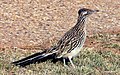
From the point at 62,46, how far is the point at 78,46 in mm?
279

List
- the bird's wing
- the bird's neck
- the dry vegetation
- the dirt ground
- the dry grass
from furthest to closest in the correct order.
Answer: the dirt ground, the bird's neck, the bird's wing, the dry vegetation, the dry grass

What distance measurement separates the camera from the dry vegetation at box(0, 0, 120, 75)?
29.5 feet

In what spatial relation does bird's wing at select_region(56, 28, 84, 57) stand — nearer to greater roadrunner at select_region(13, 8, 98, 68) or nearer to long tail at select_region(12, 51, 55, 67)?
greater roadrunner at select_region(13, 8, 98, 68)

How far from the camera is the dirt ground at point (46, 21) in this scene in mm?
10992

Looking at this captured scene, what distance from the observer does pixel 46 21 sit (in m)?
12.6

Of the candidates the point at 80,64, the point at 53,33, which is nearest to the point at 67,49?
the point at 80,64

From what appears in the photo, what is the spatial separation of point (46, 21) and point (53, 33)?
1.06m

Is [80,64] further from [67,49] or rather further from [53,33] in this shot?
[53,33]

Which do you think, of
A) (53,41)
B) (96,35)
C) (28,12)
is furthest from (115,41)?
(28,12)

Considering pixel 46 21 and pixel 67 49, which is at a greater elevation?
pixel 67 49

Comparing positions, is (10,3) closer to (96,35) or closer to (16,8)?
(16,8)

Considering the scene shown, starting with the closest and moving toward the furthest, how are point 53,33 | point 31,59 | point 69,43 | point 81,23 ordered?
point 31,59 < point 69,43 < point 81,23 < point 53,33

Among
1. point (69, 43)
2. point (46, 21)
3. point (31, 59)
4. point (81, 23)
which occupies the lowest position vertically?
point (46, 21)

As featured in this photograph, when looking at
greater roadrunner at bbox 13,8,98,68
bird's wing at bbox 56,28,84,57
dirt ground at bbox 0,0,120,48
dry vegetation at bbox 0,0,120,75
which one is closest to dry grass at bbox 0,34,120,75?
dry vegetation at bbox 0,0,120,75
